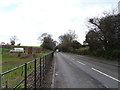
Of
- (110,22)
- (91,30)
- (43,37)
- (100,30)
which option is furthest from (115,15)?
(43,37)

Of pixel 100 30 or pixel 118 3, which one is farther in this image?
pixel 100 30

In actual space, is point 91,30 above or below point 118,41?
above

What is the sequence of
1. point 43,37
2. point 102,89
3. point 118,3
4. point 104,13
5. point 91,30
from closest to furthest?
point 102,89 → point 118,3 → point 104,13 → point 91,30 → point 43,37

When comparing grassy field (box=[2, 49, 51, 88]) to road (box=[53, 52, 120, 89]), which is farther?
road (box=[53, 52, 120, 89])

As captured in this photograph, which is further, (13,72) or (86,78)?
(86,78)

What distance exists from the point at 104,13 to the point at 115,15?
3183 millimetres

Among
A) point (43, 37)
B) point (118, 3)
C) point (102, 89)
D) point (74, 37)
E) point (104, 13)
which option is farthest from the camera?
point (43, 37)

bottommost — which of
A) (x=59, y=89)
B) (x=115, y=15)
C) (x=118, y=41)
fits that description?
(x=59, y=89)

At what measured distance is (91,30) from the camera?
34094mm

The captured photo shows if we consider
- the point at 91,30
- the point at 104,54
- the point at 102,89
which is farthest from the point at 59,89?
the point at 91,30

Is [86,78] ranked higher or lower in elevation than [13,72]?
lower

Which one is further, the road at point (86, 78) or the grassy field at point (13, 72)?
the road at point (86, 78)

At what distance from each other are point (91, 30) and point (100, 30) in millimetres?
2788

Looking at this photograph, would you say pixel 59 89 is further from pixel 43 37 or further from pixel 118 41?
pixel 43 37
